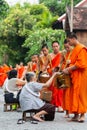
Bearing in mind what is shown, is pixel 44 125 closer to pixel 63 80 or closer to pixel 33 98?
pixel 33 98

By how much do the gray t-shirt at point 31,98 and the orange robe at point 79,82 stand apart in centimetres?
73

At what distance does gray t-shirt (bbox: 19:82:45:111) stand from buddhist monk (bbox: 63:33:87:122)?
747 millimetres

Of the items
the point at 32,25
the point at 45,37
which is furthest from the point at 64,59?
the point at 32,25

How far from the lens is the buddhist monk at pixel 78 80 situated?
13516mm

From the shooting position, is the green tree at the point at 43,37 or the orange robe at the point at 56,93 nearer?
the orange robe at the point at 56,93

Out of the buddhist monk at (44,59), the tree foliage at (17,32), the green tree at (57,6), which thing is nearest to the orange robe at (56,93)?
the buddhist monk at (44,59)

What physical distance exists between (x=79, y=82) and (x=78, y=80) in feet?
0.15

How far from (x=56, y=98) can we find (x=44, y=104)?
2.82 metres

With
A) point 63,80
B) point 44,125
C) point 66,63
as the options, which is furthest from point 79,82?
point 44,125

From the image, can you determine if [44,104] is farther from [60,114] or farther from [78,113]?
[60,114]

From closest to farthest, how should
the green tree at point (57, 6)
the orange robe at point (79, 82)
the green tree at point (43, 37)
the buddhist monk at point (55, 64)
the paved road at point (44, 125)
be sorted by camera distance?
the paved road at point (44, 125), the orange robe at point (79, 82), the buddhist monk at point (55, 64), the green tree at point (43, 37), the green tree at point (57, 6)

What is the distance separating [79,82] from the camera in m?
13.6

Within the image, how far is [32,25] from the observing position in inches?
2170

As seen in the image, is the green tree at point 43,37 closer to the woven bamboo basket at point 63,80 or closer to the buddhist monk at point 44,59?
the buddhist monk at point 44,59
